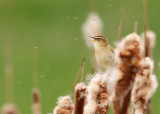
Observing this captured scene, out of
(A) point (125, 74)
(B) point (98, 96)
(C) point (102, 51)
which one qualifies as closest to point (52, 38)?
(C) point (102, 51)

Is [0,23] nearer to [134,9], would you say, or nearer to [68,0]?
[68,0]

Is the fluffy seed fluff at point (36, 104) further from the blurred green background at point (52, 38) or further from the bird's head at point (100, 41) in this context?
the blurred green background at point (52, 38)

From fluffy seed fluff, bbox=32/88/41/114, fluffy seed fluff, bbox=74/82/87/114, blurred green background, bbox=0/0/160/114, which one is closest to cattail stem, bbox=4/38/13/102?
fluffy seed fluff, bbox=32/88/41/114

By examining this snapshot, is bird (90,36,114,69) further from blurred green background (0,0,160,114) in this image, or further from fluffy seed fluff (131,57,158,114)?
blurred green background (0,0,160,114)

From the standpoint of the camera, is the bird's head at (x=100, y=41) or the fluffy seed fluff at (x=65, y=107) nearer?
the fluffy seed fluff at (x=65, y=107)

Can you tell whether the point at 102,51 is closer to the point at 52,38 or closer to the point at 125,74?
the point at 125,74

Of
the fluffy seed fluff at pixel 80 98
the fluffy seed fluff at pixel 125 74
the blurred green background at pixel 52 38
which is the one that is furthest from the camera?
the blurred green background at pixel 52 38

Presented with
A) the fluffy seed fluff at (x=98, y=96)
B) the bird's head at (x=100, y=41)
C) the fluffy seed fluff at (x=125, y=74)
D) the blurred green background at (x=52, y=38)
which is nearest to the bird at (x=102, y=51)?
the bird's head at (x=100, y=41)
